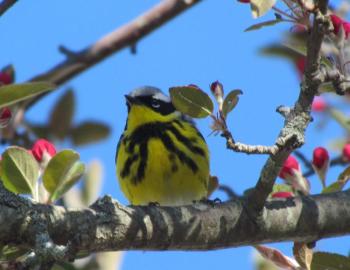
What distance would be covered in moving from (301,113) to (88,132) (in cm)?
199

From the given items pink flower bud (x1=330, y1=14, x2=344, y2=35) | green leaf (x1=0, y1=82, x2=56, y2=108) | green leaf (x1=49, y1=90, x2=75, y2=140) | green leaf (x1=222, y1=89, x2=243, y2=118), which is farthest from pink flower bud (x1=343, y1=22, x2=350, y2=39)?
green leaf (x1=49, y1=90, x2=75, y2=140)

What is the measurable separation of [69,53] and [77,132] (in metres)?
0.45

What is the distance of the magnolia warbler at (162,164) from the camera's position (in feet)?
16.2

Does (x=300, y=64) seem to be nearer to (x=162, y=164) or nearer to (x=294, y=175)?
(x=294, y=175)

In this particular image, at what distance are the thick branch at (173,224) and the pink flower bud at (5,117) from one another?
0.41 m

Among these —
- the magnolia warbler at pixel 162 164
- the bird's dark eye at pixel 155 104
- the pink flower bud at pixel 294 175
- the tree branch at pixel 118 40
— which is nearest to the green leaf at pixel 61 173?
the pink flower bud at pixel 294 175

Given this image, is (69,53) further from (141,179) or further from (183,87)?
(183,87)

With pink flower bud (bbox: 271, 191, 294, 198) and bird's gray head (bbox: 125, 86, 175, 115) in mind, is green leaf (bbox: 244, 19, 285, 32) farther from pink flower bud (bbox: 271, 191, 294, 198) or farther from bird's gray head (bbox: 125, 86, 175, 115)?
bird's gray head (bbox: 125, 86, 175, 115)

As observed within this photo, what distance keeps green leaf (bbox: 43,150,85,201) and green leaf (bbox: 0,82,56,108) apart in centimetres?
32

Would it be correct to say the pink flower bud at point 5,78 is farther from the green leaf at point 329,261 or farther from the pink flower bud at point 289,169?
the green leaf at point 329,261

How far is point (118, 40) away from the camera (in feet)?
15.5

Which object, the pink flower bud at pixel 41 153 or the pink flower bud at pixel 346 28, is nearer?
the pink flower bud at pixel 346 28

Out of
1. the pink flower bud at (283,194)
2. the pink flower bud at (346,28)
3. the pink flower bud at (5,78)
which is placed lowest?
the pink flower bud at (283,194)

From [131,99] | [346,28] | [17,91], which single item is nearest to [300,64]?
[346,28]
